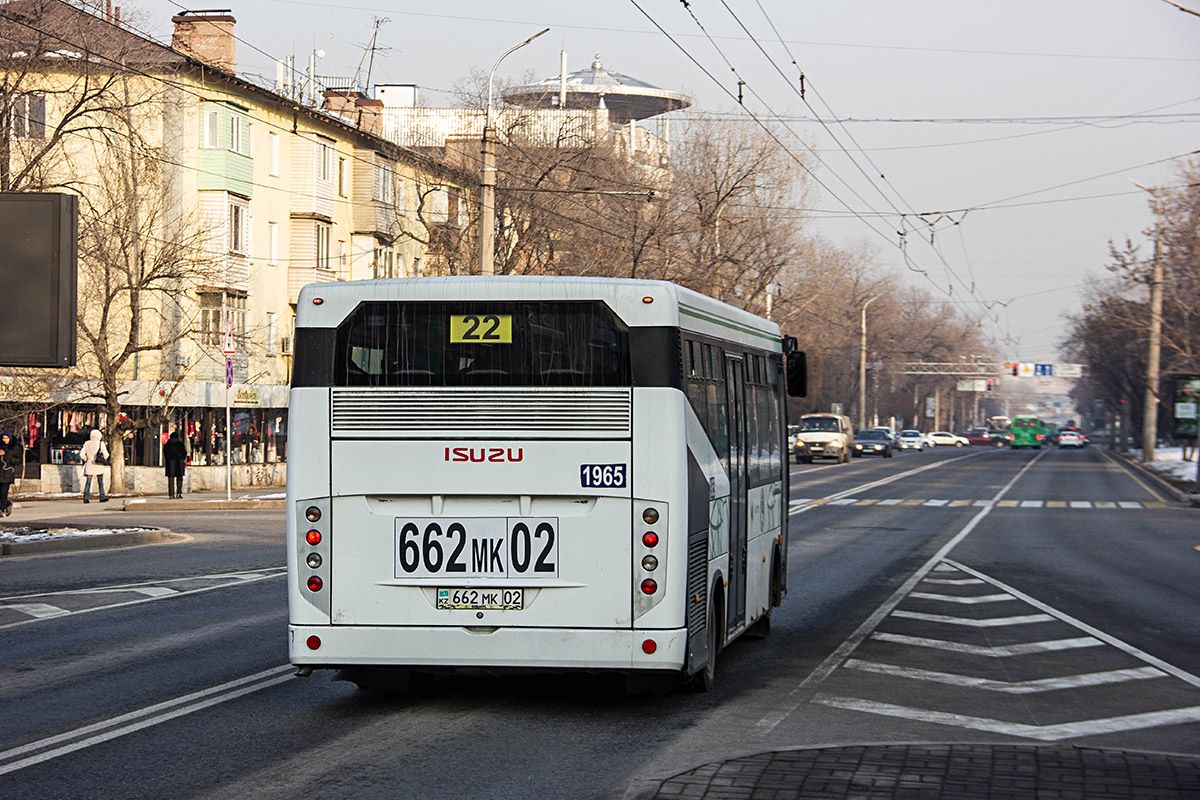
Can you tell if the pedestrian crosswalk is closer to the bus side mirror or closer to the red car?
the bus side mirror

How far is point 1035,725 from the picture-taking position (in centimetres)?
858

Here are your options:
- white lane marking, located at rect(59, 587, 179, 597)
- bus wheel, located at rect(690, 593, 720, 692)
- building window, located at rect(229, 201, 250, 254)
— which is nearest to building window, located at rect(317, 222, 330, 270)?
building window, located at rect(229, 201, 250, 254)

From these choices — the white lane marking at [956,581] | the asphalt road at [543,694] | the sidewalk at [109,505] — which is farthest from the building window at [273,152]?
the white lane marking at [956,581]

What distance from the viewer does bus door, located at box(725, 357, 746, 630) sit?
10.2 meters

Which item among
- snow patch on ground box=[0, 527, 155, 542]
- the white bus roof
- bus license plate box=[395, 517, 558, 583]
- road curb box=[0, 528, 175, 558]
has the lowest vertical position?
road curb box=[0, 528, 175, 558]

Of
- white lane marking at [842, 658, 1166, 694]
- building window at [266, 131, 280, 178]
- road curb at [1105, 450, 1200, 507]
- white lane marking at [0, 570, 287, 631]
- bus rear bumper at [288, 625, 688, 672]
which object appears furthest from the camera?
building window at [266, 131, 280, 178]

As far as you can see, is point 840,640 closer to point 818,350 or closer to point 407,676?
point 407,676

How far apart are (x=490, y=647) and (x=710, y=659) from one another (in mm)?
1698

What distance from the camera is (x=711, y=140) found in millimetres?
56812

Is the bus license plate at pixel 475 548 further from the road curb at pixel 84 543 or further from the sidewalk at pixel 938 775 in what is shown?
the road curb at pixel 84 543

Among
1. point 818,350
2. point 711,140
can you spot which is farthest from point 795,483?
point 818,350

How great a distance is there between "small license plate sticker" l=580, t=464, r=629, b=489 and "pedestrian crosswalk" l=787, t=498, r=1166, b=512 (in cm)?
2484

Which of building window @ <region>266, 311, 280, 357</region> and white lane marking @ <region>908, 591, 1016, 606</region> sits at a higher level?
building window @ <region>266, 311, 280, 357</region>

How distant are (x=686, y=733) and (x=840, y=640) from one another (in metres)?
4.31
